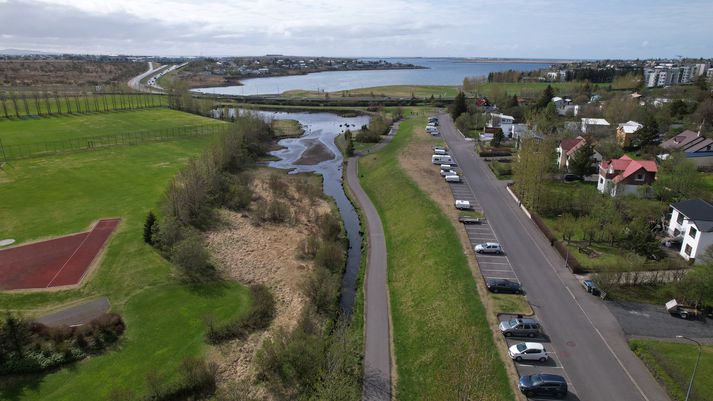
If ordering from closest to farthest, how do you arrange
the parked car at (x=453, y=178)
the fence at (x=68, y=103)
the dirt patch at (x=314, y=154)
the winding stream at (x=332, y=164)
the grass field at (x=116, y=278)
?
the grass field at (x=116, y=278) < the winding stream at (x=332, y=164) < the parked car at (x=453, y=178) < the dirt patch at (x=314, y=154) < the fence at (x=68, y=103)

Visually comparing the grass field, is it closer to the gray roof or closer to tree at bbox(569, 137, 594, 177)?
the gray roof

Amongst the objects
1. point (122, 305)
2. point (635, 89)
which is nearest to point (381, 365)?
point (122, 305)

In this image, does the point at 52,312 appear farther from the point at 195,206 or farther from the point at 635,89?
the point at 635,89

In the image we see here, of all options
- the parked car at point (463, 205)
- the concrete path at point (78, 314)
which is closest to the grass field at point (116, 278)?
the concrete path at point (78, 314)

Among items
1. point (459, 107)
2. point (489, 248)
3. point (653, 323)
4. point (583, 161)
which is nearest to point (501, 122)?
point (459, 107)

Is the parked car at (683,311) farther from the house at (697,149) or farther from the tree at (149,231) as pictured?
the tree at (149,231)

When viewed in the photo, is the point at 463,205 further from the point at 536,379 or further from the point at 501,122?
the point at 501,122
